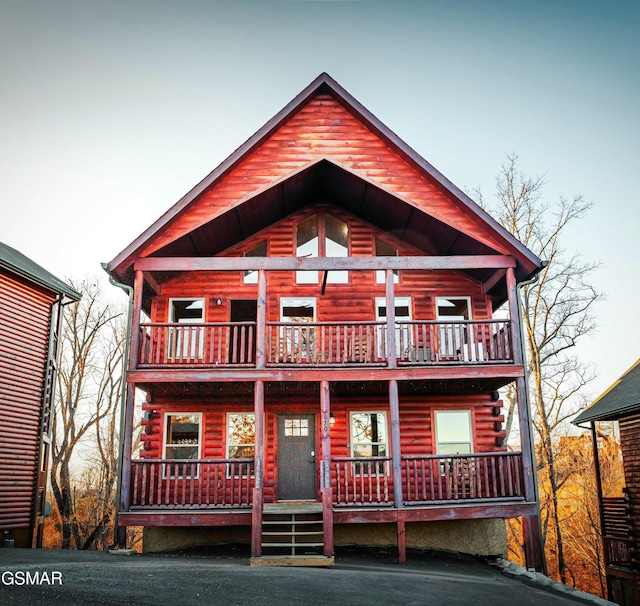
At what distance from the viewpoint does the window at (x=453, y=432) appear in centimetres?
1820

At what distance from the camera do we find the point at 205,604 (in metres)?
8.23

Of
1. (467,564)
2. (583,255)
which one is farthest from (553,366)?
(467,564)

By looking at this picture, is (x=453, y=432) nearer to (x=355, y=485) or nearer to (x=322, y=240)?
(x=355, y=485)

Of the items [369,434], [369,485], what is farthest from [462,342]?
[369,485]

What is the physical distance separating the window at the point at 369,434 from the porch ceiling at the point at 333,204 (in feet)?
17.2

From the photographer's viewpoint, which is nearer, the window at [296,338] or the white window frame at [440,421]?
the window at [296,338]

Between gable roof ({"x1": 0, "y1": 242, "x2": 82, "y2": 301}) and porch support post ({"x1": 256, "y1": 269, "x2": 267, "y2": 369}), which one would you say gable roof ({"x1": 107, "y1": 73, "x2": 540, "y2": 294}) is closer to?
porch support post ({"x1": 256, "y1": 269, "x2": 267, "y2": 369})

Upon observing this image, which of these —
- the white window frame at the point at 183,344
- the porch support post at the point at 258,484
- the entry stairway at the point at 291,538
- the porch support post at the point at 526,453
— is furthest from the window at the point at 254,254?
the porch support post at the point at 526,453

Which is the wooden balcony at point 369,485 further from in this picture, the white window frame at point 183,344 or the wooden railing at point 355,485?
the white window frame at point 183,344

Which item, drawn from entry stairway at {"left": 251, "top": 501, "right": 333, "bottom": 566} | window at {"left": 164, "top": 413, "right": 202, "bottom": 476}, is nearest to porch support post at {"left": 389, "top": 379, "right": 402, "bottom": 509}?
entry stairway at {"left": 251, "top": 501, "right": 333, "bottom": 566}

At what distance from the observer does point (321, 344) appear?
1650 centimetres

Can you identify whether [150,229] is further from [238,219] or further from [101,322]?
[101,322]

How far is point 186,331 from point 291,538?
5949mm

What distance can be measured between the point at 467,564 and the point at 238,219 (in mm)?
11005
